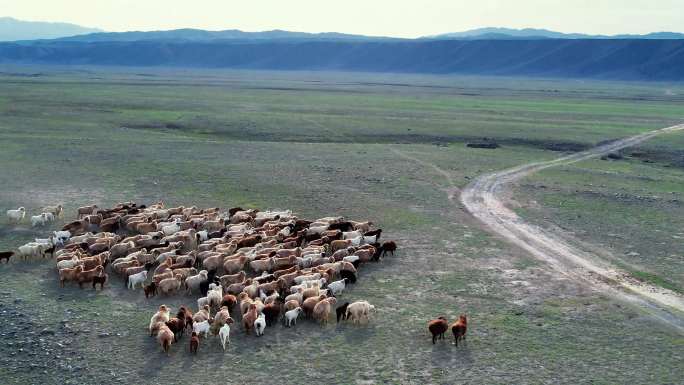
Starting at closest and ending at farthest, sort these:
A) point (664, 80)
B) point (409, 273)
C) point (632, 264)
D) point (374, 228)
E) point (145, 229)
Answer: point (409, 273)
point (632, 264)
point (145, 229)
point (374, 228)
point (664, 80)

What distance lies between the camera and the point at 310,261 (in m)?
20.3

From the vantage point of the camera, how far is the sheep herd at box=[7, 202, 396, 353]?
1598 cm

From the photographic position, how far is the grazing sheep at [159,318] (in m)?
14.9

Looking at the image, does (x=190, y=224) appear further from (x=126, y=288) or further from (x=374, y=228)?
(x=374, y=228)

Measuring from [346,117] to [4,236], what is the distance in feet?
153

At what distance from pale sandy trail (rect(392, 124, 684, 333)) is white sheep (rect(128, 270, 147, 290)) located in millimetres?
13453

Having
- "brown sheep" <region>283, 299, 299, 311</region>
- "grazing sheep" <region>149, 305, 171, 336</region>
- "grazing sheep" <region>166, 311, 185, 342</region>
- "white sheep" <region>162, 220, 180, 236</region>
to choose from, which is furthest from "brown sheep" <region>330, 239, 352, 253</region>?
"grazing sheep" <region>166, 311, 185, 342</region>

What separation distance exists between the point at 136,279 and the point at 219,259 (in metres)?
2.80

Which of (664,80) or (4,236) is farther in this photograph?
(664,80)

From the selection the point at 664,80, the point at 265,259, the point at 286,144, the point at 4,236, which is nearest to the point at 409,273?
the point at 265,259

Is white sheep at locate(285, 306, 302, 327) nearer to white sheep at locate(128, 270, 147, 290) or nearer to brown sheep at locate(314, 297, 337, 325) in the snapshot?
brown sheep at locate(314, 297, 337, 325)

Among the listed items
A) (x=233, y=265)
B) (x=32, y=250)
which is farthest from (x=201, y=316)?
(x=32, y=250)

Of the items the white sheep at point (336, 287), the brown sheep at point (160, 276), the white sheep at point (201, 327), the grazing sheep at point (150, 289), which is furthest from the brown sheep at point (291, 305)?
the grazing sheep at point (150, 289)

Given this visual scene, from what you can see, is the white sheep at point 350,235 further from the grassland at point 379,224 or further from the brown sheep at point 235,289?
the brown sheep at point 235,289
